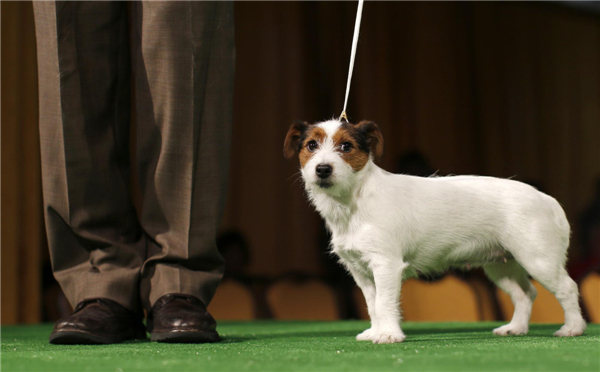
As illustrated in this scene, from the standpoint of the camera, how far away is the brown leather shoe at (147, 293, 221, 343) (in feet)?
5.48

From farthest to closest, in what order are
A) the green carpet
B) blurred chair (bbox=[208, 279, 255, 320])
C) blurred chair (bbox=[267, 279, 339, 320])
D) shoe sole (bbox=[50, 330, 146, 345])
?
1. blurred chair (bbox=[267, 279, 339, 320])
2. blurred chair (bbox=[208, 279, 255, 320])
3. shoe sole (bbox=[50, 330, 146, 345])
4. the green carpet

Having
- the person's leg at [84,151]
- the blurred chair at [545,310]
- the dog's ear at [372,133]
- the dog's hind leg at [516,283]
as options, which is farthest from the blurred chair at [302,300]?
the dog's ear at [372,133]

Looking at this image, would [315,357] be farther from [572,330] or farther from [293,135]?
[572,330]

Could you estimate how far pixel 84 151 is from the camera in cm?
184

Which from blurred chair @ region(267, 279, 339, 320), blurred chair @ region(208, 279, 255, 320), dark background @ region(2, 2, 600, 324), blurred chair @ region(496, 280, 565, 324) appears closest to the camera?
dark background @ region(2, 2, 600, 324)

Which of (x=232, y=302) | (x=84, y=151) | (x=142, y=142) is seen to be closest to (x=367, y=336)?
(x=142, y=142)

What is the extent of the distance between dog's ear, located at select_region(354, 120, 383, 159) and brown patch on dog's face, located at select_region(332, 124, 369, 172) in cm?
3

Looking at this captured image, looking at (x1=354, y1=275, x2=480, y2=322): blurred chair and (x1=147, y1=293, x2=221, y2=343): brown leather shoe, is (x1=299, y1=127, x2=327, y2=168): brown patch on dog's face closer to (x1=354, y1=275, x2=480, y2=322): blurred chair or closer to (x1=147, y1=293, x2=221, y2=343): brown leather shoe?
(x1=147, y1=293, x2=221, y2=343): brown leather shoe

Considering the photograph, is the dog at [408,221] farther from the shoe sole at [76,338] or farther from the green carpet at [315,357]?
the shoe sole at [76,338]

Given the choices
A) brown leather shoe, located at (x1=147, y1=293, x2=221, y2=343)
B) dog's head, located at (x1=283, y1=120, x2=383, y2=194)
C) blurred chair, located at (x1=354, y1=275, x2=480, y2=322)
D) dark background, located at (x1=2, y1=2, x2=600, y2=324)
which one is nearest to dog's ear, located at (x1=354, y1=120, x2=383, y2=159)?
dog's head, located at (x1=283, y1=120, x2=383, y2=194)

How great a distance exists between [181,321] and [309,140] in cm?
63

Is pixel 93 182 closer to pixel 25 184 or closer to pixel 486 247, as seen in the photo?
pixel 486 247

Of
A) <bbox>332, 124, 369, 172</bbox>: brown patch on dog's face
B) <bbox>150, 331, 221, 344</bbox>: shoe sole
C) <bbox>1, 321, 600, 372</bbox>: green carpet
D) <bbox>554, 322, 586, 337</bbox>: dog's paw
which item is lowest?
<bbox>554, 322, 586, 337</bbox>: dog's paw

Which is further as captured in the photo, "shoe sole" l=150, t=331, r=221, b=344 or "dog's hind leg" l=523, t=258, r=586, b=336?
"dog's hind leg" l=523, t=258, r=586, b=336
